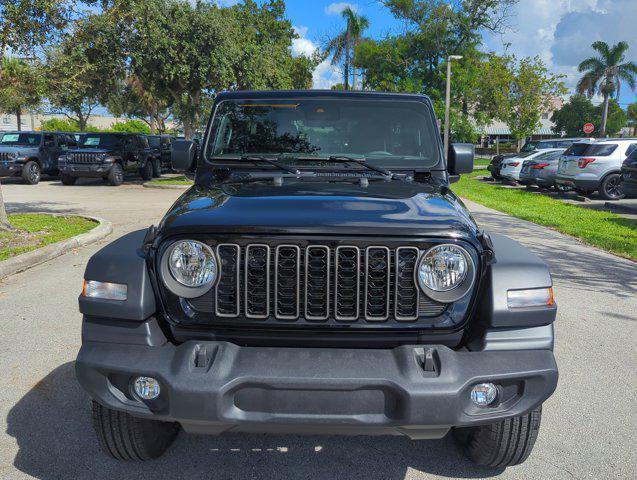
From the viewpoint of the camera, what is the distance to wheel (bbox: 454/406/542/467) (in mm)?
2553

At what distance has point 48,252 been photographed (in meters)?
7.49

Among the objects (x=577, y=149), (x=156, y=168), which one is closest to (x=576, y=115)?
(x=577, y=149)

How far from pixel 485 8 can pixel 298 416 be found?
3626cm

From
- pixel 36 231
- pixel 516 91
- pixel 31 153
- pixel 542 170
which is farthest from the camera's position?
pixel 516 91

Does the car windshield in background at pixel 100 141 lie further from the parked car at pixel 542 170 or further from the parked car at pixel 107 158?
the parked car at pixel 542 170

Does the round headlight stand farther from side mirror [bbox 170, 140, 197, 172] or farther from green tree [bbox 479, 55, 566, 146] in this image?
green tree [bbox 479, 55, 566, 146]

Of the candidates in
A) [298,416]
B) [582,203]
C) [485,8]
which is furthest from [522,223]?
[485,8]

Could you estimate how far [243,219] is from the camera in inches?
93.0

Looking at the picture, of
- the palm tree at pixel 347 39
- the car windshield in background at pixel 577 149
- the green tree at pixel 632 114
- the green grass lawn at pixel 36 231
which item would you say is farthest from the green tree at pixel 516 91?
the green tree at pixel 632 114

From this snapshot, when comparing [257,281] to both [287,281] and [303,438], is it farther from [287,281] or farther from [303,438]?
[303,438]

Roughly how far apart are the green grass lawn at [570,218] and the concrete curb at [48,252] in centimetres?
822

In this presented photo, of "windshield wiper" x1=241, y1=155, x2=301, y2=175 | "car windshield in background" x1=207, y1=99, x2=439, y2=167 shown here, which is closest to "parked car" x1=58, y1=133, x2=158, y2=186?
"car windshield in background" x1=207, y1=99, x2=439, y2=167

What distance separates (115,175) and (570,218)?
Result: 14.4 metres

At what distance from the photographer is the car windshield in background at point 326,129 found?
12.0 ft
